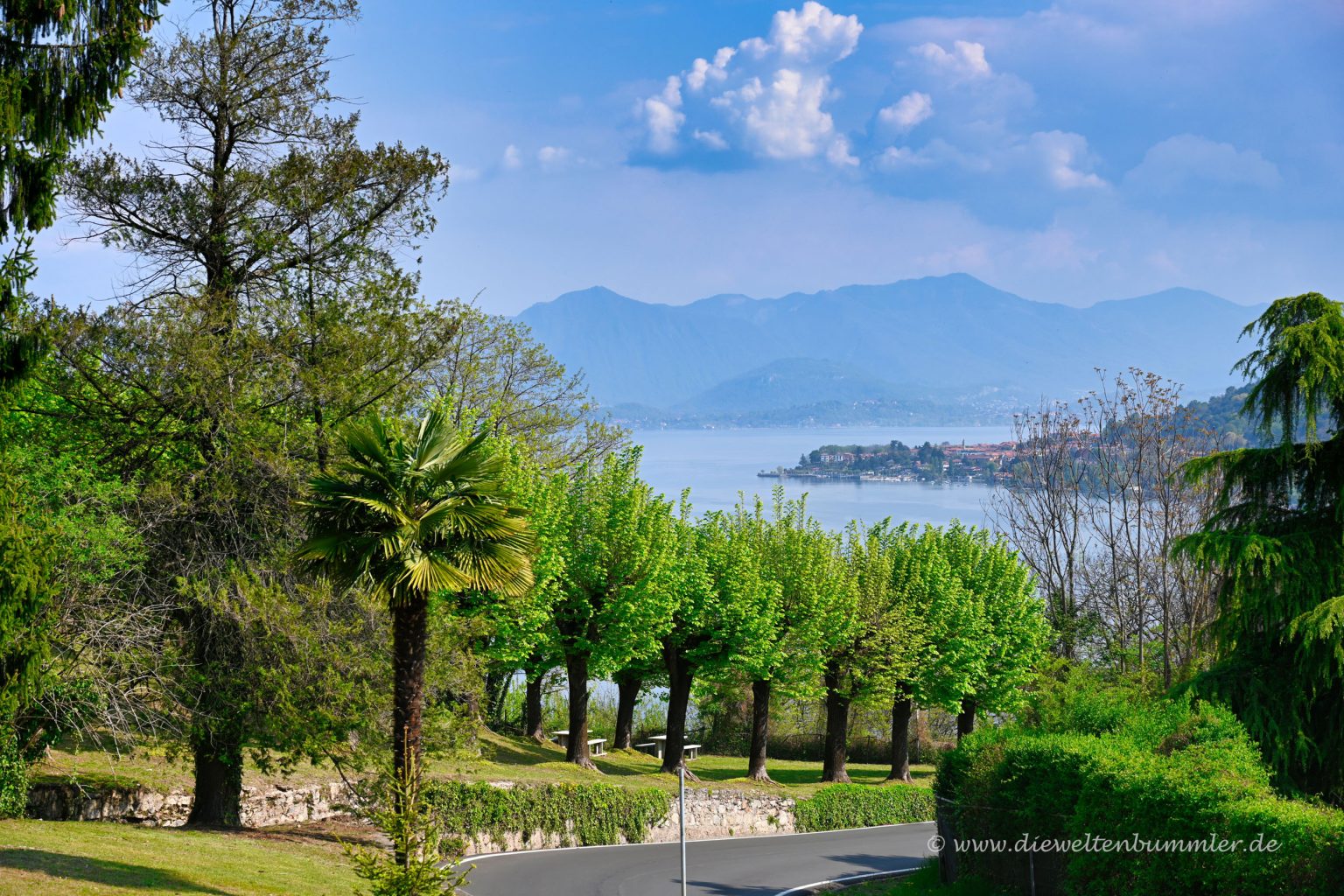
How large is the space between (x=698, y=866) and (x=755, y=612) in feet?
34.7

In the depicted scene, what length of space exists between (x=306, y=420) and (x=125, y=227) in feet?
19.5

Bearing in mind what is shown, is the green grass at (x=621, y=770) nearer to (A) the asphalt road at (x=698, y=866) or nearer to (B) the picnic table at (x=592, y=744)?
(B) the picnic table at (x=592, y=744)

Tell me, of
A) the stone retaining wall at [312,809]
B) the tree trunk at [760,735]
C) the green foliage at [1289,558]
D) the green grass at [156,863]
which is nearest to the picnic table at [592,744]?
the tree trunk at [760,735]

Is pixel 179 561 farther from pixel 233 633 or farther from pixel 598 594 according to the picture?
pixel 598 594

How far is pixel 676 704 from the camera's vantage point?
40031mm

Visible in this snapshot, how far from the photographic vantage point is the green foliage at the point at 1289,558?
1962 cm

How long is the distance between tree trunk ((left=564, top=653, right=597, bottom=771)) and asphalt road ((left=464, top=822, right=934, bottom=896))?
497 centimetres

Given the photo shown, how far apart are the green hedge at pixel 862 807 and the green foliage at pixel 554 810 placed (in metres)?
7.33

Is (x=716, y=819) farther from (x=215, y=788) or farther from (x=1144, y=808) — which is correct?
(x=1144, y=808)

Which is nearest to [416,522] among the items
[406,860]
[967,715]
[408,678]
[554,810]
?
[408,678]

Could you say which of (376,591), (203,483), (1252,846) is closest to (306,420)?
(203,483)

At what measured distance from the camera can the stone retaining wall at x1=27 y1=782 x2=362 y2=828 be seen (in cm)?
2300

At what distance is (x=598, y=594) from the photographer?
3672cm

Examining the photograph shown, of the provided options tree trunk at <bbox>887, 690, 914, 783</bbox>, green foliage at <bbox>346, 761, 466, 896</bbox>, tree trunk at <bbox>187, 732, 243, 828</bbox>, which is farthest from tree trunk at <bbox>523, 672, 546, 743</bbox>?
green foliage at <bbox>346, 761, 466, 896</bbox>
